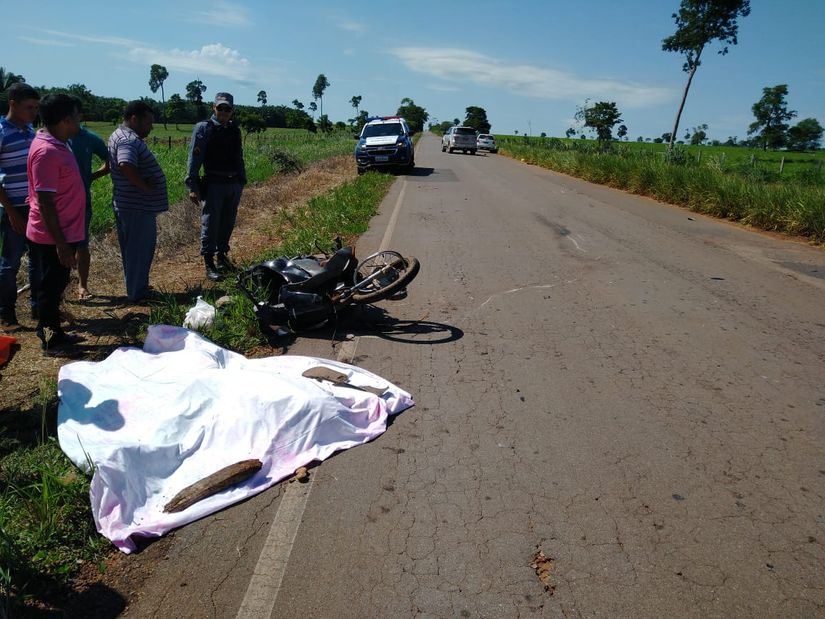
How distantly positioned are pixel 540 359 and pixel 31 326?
192 inches

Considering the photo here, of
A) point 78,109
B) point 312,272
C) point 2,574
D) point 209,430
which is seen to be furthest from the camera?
point 312,272

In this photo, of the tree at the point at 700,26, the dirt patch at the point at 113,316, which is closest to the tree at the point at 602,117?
the tree at the point at 700,26

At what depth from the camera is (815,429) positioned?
152 inches

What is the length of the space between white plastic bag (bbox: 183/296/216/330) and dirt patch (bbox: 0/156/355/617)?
17.8 inches

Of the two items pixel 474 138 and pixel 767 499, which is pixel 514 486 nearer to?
pixel 767 499

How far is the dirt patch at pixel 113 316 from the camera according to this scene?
2.62 meters

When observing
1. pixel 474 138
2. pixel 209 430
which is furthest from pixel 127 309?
pixel 474 138

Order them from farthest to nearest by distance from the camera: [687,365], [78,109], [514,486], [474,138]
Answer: [474,138], [78,109], [687,365], [514,486]

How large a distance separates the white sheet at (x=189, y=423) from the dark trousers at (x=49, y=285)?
1049mm

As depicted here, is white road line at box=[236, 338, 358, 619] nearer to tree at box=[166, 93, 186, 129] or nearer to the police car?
the police car

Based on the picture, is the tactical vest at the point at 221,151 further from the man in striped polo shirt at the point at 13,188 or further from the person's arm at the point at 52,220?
the person's arm at the point at 52,220

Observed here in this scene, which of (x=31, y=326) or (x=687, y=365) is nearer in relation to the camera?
(x=687, y=365)

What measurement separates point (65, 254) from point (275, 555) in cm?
349

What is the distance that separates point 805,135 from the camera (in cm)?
8688
